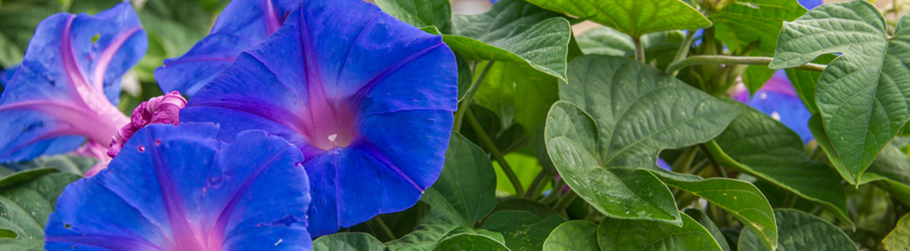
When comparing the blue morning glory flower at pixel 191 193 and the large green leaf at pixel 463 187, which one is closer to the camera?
the blue morning glory flower at pixel 191 193

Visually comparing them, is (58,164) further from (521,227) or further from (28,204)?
(521,227)

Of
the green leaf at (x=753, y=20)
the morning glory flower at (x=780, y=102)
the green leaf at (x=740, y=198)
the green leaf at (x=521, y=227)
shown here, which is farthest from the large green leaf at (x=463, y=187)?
the morning glory flower at (x=780, y=102)

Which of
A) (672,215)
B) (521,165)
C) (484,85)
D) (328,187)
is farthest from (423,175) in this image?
(521,165)

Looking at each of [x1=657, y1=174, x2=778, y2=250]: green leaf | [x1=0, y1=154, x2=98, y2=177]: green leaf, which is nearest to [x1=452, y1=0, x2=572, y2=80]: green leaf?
[x1=657, y1=174, x2=778, y2=250]: green leaf

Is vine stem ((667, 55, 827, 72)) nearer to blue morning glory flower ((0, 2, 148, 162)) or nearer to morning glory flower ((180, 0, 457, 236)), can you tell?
morning glory flower ((180, 0, 457, 236))

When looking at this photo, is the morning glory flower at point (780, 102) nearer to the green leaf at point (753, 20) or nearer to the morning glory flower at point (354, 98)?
the green leaf at point (753, 20)

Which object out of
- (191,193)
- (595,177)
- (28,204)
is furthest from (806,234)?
(28,204)
